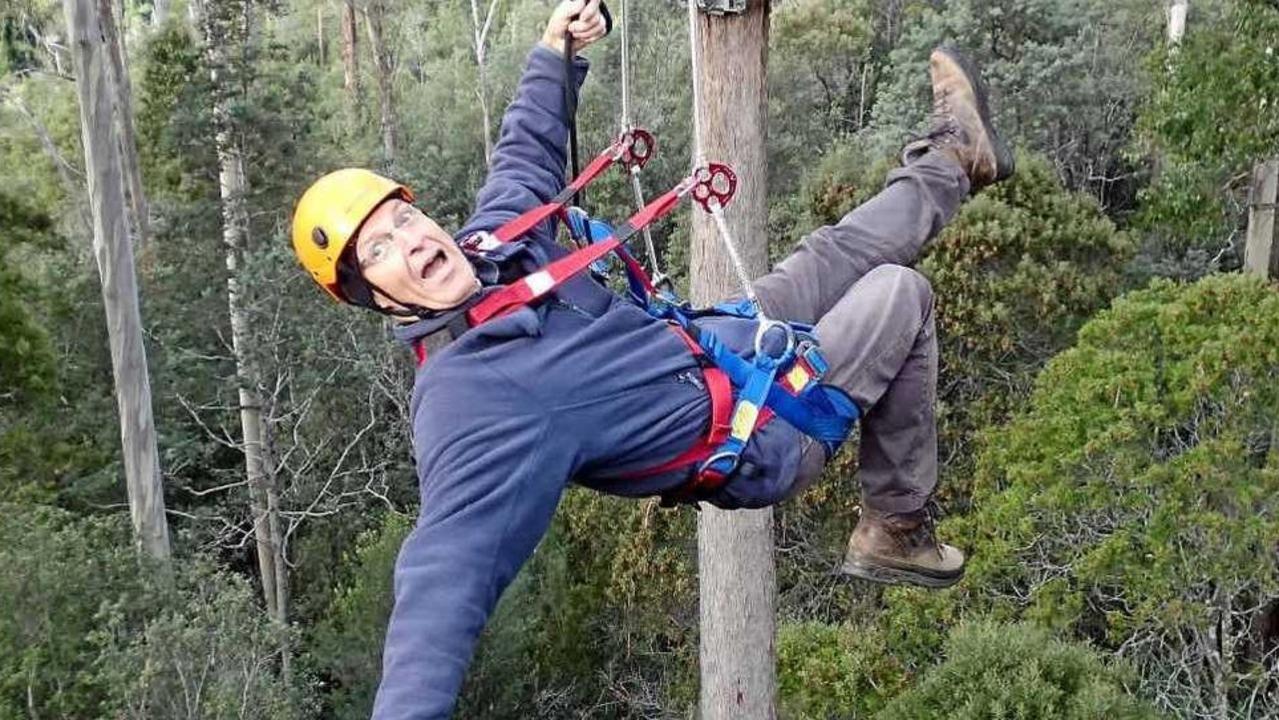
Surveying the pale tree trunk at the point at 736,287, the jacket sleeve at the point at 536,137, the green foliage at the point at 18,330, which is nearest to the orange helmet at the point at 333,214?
the jacket sleeve at the point at 536,137

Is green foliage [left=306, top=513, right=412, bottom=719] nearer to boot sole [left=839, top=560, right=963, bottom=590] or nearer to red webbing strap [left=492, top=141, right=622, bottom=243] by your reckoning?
boot sole [left=839, top=560, right=963, bottom=590]

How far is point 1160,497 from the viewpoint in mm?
7242

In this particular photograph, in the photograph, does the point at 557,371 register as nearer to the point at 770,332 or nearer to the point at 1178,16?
the point at 770,332

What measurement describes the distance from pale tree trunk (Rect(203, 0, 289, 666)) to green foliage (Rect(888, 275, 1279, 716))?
6540mm

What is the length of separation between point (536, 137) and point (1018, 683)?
5220mm

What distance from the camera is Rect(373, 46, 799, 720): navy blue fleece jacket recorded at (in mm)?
1561

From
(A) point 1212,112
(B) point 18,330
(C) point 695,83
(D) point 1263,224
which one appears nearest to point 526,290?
(C) point 695,83

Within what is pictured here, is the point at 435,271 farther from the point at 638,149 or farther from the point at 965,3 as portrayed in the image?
the point at 965,3

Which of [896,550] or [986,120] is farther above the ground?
[986,120]

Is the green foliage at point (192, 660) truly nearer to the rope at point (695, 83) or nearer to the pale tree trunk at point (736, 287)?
the pale tree trunk at point (736, 287)

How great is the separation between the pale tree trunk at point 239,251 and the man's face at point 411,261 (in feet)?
30.7

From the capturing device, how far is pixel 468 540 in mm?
1622

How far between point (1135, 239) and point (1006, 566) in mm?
4176

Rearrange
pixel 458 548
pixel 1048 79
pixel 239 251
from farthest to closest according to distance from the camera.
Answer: pixel 1048 79, pixel 239 251, pixel 458 548
